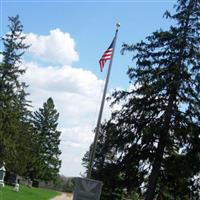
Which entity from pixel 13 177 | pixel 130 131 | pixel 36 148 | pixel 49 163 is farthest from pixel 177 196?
pixel 49 163

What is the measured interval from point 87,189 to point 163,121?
27.8ft

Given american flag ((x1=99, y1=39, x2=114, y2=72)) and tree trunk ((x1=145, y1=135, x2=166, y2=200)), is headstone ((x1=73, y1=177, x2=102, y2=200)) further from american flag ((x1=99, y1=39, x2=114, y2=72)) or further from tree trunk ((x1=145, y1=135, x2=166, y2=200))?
tree trunk ((x1=145, y1=135, x2=166, y2=200))

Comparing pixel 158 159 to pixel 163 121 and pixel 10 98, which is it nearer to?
pixel 163 121

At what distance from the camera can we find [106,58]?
22.4m

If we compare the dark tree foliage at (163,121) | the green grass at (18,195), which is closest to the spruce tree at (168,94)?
the dark tree foliage at (163,121)

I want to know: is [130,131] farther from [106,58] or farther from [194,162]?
[106,58]

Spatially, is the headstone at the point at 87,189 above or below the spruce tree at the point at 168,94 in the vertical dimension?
below

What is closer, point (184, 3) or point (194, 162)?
point (194, 162)

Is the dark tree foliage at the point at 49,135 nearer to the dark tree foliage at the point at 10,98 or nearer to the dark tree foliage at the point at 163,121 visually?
the dark tree foliage at the point at 10,98

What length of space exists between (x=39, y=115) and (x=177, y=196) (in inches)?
2197

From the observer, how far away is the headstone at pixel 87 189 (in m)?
18.8

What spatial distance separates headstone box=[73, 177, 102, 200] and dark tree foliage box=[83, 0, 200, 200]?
6.94 m

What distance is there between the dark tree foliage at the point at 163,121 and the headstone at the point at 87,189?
22.8ft

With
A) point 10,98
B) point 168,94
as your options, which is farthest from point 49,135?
point 168,94
